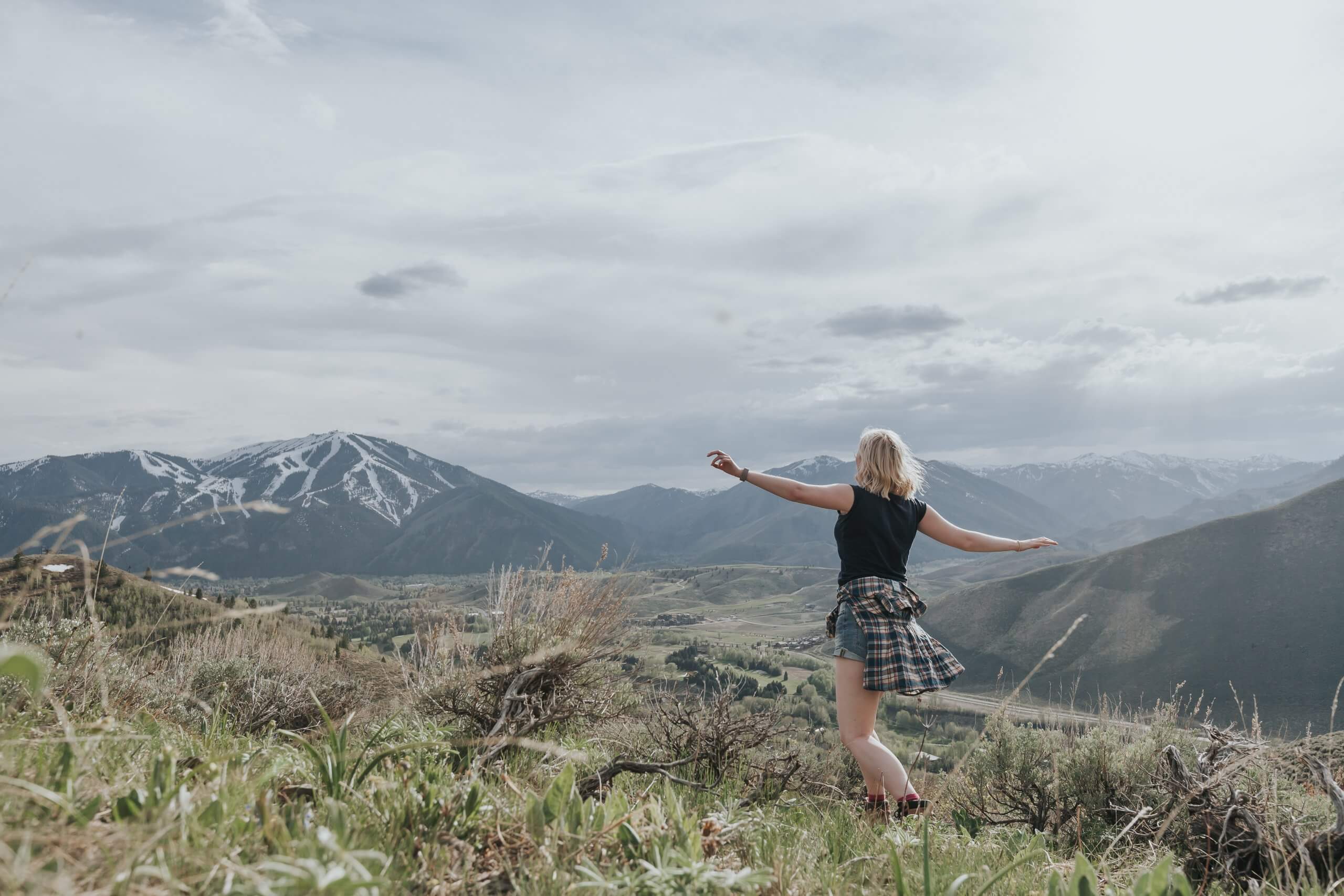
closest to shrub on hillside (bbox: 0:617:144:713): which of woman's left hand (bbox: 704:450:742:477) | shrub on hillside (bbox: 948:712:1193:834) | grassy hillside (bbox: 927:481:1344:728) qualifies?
woman's left hand (bbox: 704:450:742:477)

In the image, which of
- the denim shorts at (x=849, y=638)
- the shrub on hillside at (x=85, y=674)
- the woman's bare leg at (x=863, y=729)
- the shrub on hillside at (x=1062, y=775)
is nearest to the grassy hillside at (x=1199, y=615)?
the shrub on hillside at (x=1062, y=775)

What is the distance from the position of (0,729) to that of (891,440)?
13.6ft

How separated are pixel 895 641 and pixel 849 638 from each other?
0.25 metres

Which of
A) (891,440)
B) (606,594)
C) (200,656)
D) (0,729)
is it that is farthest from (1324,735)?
(200,656)

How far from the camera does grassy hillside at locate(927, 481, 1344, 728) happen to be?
248ft

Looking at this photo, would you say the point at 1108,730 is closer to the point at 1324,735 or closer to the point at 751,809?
the point at 1324,735

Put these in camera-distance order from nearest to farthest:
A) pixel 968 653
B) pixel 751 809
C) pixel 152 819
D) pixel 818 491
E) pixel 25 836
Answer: pixel 25 836
pixel 152 819
pixel 751 809
pixel 818 491
pixel 968 653

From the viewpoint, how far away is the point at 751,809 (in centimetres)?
327

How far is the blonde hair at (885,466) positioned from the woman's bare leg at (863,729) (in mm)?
1040

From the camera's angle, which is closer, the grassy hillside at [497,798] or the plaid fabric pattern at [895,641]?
the grassy hillside at [497,798]

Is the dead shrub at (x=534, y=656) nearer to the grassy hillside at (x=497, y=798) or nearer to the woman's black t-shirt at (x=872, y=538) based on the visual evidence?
the grassy hillside at (x=497, y=798)

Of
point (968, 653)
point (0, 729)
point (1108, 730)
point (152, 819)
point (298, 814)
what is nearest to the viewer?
point (152, 819)

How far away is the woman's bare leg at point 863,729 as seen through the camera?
3941 millimetres

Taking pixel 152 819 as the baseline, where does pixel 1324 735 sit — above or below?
below
